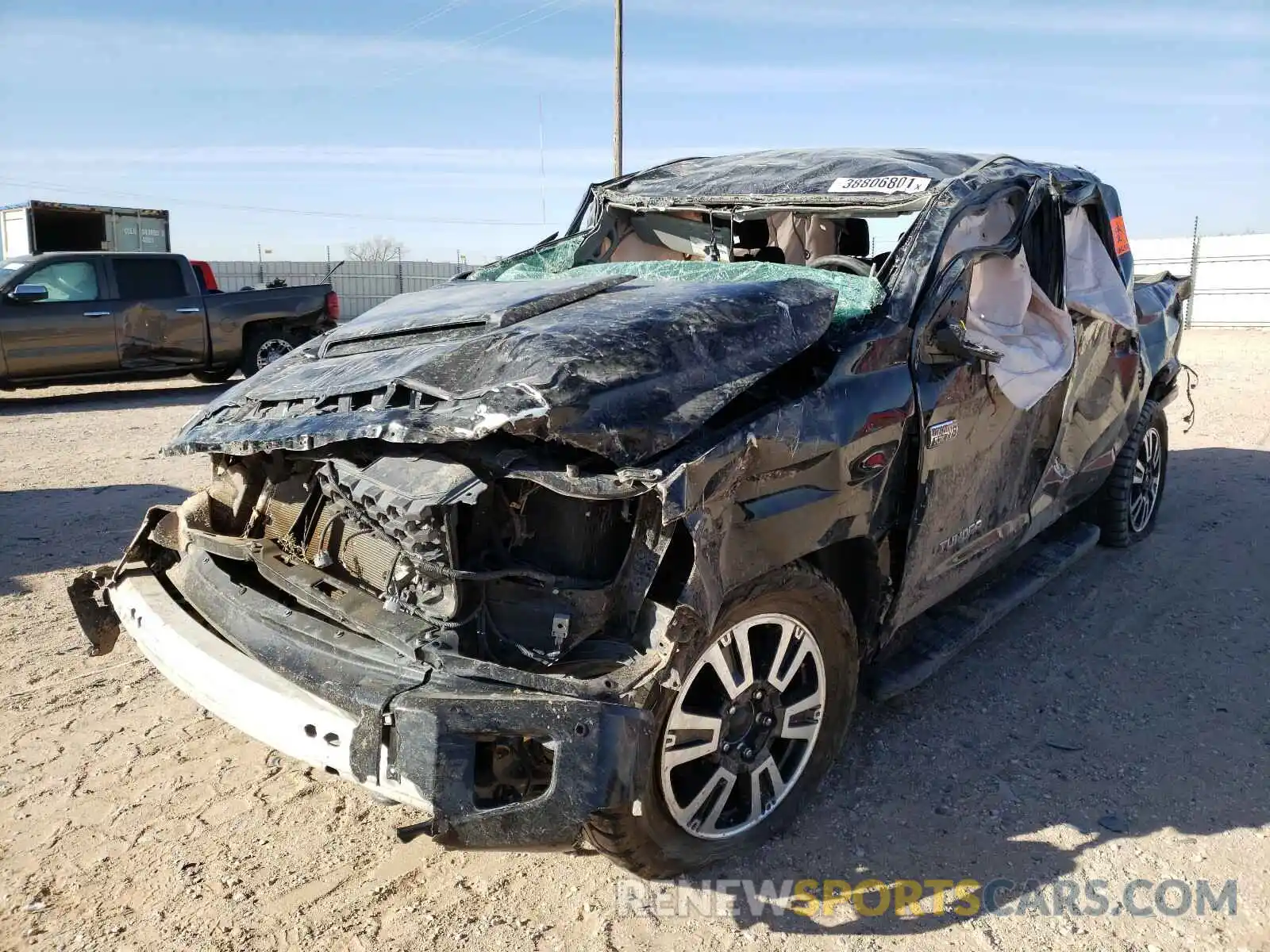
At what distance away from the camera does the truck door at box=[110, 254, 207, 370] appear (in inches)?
444

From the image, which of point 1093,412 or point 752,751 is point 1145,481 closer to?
point 1093,412

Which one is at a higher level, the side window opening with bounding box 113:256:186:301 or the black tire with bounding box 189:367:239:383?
the side window opening with bounding box 113:256:186:301

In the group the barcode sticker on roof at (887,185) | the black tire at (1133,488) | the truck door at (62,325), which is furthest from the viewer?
the truck door at (62,325)

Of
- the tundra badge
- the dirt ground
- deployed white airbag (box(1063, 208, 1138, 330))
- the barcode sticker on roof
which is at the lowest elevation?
the dirt ground

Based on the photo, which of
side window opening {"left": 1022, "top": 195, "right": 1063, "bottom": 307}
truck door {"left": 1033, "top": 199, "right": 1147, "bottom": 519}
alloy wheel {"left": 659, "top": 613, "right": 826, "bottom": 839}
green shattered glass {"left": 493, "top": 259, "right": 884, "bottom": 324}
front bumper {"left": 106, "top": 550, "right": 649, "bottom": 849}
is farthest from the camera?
truck door {"left": 1033, "top": 199, "right": 1147, "bottom": 519}

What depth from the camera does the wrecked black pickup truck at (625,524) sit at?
2.37 metres

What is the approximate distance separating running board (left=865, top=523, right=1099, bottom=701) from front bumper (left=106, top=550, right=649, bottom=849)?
1.39 metres

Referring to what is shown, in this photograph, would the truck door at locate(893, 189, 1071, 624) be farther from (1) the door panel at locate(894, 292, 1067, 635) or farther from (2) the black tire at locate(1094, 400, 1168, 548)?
(2) the black tire at locate(1094, 400, 1168, 548)

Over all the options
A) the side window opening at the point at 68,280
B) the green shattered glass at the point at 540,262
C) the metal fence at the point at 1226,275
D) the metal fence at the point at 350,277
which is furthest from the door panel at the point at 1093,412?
the metal fence at the point at 350,277

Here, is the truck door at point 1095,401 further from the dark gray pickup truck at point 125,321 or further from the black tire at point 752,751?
the dark gray pickup truck at point 125,321

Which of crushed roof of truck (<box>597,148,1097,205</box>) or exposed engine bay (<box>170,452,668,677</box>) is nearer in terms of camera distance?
exposed engine bay (<box>170,452,668,677</box>)

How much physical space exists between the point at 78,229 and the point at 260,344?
7067mm

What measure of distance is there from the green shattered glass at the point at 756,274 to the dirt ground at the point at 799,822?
1537mm

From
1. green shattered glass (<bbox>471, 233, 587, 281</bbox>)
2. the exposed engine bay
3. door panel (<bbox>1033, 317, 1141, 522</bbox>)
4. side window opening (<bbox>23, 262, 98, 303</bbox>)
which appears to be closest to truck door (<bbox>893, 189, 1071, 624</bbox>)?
door panel (<bbox>1033, 317, 1141, 522</bbox>)
